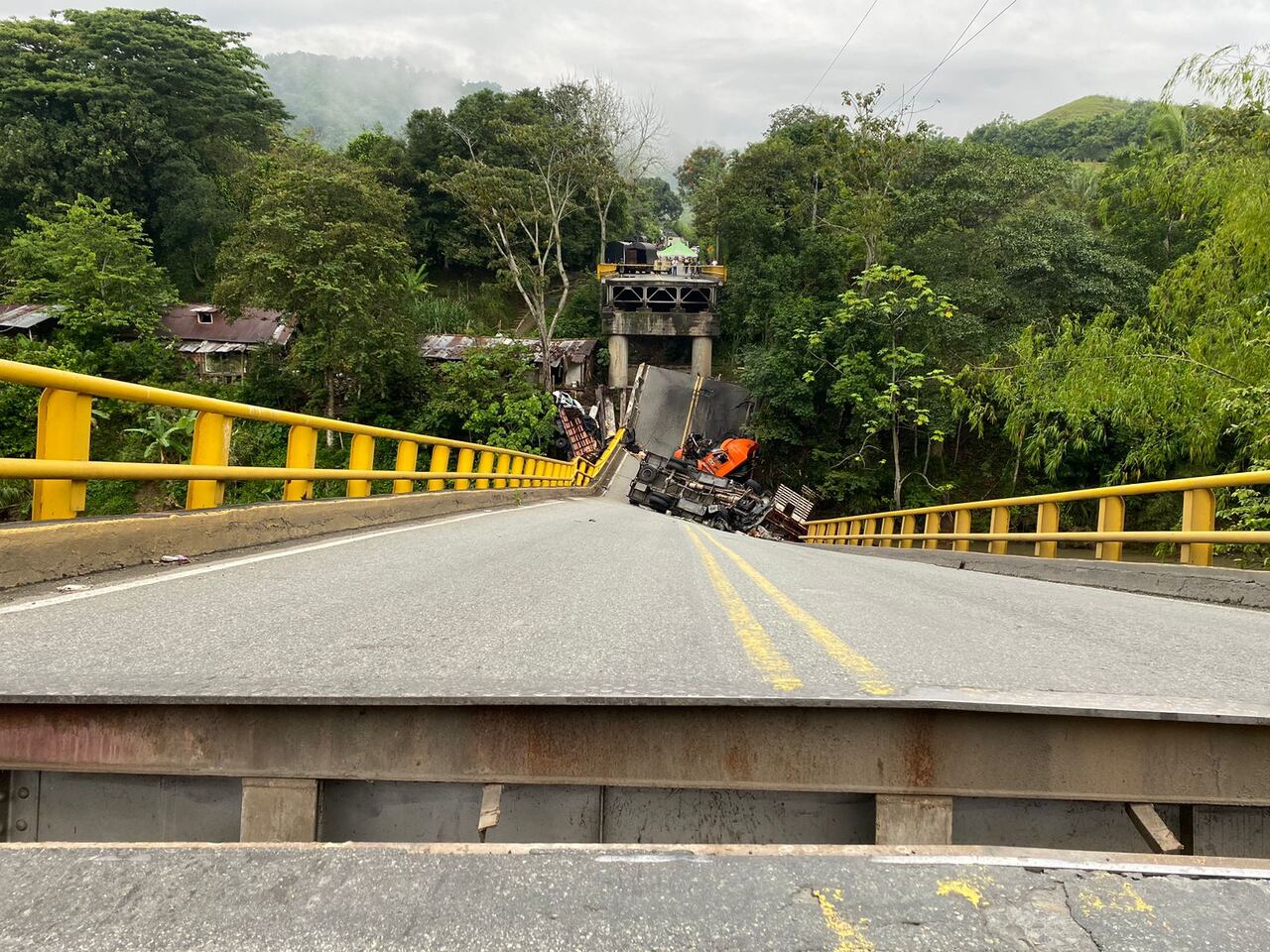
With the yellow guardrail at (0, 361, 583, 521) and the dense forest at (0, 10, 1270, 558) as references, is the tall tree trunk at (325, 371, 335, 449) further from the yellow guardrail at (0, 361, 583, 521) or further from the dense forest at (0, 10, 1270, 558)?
the yellow guardrail at (0, 361, 583, 521)

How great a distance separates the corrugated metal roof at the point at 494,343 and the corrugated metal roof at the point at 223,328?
10.0m

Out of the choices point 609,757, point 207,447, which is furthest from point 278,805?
point 207,447

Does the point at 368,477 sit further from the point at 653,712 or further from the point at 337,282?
the point at 337,282

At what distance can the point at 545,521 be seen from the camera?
536 inches

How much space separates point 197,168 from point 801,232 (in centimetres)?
5278

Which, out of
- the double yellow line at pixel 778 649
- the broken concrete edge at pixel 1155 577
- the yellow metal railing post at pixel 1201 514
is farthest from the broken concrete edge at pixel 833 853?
the yellow metal railing post at pixel 1201 514

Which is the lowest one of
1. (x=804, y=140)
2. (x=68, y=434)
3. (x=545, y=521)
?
(x=545, y=521)

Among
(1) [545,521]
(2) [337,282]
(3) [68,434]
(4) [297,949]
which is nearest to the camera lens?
(4) [297,949]

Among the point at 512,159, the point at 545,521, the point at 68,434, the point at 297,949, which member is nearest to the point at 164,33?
the point at 512,159

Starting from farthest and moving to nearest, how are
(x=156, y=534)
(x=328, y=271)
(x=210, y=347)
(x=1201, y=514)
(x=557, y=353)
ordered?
(x=557, y=353)
(x=210, y=347)
(x=328, y=271)
(x=1201, y=514)
(x=156, y=534)

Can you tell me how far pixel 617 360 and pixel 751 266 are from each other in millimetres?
11821

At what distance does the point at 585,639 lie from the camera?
155 inches

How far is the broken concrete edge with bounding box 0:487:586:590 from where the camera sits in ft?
15.1

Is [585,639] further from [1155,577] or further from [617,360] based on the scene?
[617,360]
